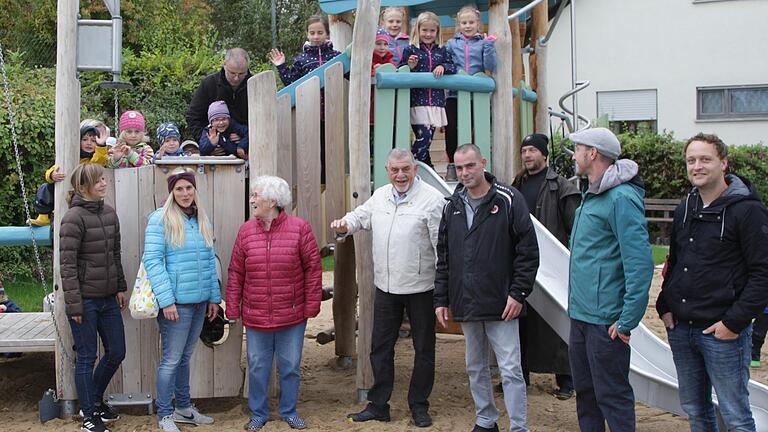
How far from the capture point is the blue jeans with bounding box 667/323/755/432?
4.26m

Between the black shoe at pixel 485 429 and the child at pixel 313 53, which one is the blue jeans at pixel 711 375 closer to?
the black shoe at pixel 485 429

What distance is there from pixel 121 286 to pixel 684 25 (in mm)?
18608

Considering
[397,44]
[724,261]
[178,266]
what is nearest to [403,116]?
[397,44]

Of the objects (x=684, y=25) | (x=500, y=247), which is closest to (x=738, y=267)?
(x=500, y=247)

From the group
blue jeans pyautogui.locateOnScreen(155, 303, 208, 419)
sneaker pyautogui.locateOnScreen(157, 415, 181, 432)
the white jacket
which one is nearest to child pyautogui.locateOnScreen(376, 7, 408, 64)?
the white jacket

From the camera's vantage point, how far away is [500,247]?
529 cm

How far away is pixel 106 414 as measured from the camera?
595 cm

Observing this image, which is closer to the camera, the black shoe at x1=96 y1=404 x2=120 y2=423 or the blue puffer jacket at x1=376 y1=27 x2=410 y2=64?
the black shoe at x1=96 y1=404 x2=120 y2=423

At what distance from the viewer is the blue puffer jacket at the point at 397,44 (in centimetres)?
737

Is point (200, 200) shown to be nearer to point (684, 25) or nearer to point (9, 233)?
point (9, 233)

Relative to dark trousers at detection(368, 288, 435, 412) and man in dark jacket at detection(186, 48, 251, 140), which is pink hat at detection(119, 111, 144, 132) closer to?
man in dark jacket at detection(186, 48, 251, 140)

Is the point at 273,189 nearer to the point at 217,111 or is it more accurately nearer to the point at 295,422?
the point at 217,111

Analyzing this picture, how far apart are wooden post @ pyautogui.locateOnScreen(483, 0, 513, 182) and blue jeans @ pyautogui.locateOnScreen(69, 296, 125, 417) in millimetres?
3033

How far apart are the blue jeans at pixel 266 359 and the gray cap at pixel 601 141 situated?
225 centimetres
